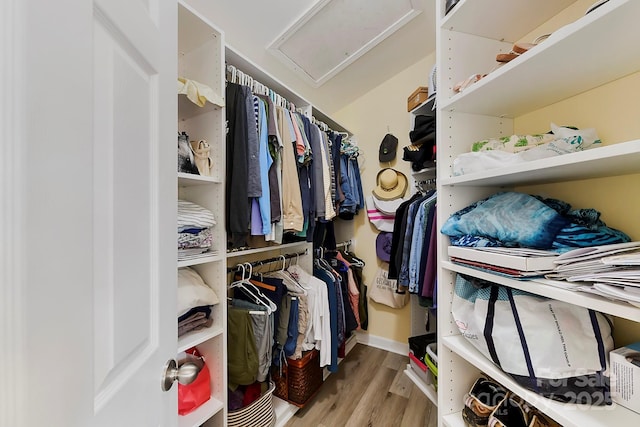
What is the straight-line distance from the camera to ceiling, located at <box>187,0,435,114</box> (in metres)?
1.40

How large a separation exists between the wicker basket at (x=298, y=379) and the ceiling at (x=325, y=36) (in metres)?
1.79

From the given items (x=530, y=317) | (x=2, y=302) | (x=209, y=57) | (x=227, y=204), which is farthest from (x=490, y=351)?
(x=209, y=57)

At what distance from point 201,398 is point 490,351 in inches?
48.3

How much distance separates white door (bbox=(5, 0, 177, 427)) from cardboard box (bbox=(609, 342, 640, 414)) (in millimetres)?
1083

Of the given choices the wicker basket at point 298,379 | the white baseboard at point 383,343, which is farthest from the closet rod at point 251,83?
the white baseboard at point 383,343

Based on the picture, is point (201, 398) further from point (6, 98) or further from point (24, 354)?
point (6, 98)

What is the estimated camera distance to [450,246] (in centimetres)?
96

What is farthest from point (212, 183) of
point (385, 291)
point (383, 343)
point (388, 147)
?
point (383, 343)

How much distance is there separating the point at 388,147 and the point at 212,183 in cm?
166

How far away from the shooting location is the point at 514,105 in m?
0.97

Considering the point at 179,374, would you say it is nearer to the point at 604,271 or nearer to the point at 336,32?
the point at 604,271

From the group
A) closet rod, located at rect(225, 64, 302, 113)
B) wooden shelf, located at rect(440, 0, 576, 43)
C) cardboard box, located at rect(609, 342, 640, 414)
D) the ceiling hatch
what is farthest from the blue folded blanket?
the ceiling hatch

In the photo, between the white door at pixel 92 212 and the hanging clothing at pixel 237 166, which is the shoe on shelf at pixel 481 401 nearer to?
the white door at pixel 92 212

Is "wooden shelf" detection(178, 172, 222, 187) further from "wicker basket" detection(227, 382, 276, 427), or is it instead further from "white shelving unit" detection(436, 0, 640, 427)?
"wicker basket" detection(227, 382, 276, 427)
